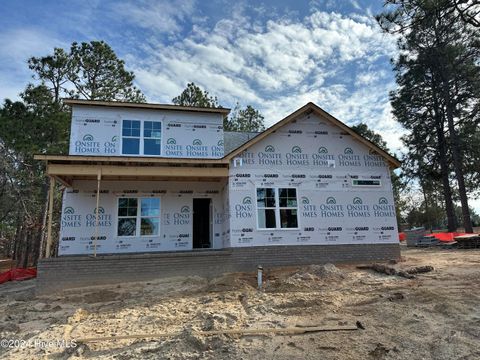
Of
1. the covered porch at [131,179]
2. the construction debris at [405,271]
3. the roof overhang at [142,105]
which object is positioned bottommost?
the construction debris at [405,271]

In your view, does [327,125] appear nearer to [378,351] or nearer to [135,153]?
[135,153]

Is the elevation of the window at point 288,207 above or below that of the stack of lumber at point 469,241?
above

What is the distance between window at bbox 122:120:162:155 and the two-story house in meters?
0.04

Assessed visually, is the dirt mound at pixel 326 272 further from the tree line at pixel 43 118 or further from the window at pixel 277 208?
the tree line at pixel 43 118

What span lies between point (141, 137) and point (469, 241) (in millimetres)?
17352

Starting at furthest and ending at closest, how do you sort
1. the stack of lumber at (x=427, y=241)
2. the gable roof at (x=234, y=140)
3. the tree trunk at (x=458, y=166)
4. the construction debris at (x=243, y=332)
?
the tree trunk at (x=458, y=166), the stack of lumber at (x=427, y=241), the gable roof at (x=234, y=140), the construction debris at (x=243, y=332)

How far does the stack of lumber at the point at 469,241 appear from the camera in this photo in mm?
17234

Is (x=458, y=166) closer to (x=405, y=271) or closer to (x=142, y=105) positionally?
(x=405, y=271)

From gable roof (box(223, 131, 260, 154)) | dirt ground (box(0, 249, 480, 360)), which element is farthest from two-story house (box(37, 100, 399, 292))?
dirt ground (box(0, 249, 480, 360))

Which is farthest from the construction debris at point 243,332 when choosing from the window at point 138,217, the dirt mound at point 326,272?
the window at point 138,217

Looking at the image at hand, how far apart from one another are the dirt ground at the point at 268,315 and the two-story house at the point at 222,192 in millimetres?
1767

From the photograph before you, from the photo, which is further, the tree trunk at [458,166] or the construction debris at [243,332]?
the tree trunk at [458,166]

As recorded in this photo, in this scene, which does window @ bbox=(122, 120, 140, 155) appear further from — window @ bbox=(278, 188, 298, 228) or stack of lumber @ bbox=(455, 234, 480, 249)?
stack of lumber @ bbox=(455, 234, 480, 249)

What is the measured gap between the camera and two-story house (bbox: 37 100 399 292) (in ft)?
40.0
